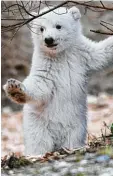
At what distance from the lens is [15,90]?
234 inches

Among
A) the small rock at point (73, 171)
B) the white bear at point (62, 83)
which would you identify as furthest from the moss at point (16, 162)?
the white bear at point (62, 83)

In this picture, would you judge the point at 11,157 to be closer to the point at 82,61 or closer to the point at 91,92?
the point at 82,61

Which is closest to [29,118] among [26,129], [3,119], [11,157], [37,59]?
[26,129]

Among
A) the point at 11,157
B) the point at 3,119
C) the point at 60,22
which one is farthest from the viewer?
the point at 3,119

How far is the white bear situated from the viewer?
6.32m

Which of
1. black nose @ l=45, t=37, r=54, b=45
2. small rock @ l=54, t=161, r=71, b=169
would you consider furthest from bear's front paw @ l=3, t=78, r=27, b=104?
small rock @ l=54, t=161, r=71, b=169

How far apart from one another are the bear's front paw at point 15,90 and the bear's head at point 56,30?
0.46 metres

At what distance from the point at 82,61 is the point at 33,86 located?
496mm

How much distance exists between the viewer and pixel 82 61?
6414mm

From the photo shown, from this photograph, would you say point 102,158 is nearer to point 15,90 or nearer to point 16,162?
point 16,162

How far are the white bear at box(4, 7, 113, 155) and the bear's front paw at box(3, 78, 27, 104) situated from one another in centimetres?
19

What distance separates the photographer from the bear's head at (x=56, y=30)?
616 cm

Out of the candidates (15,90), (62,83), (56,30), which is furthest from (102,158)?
(56,30)

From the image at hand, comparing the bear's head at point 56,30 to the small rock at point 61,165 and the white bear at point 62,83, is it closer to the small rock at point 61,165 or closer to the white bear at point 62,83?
the white bear at point 62,83
